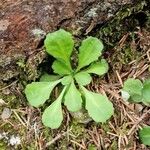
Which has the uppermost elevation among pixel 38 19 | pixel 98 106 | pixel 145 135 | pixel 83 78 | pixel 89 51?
pixel 38 19

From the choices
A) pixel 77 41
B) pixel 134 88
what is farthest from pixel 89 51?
pixel 134 88

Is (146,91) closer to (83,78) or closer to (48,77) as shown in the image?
A: (83,78)

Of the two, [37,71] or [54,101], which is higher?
[37,71]

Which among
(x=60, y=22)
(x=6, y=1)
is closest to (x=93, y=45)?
(x=60, y=22)

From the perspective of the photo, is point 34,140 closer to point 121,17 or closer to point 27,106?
point 27,106

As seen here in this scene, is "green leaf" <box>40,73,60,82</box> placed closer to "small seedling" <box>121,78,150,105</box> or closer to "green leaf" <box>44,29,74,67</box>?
"green leaf" <box>44,29,74,67</box>

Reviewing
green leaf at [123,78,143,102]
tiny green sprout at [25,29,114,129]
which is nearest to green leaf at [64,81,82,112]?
tiny green sprout at [25,29,114,129]
